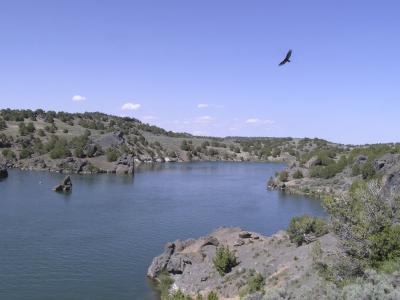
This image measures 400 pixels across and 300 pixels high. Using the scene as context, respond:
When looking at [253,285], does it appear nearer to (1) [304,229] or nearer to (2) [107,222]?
(1) [304,229]

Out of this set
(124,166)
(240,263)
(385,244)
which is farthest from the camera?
(124,166)

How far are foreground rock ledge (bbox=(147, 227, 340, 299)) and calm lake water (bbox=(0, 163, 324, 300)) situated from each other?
10.5 ft

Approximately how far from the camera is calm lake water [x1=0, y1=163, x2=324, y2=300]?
1768 inches

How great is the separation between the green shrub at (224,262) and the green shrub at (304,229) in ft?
19.3

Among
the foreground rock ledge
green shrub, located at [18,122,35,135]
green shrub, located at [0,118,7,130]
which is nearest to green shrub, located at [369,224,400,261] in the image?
the foreground rock ledge

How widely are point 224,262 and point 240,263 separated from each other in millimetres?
1956

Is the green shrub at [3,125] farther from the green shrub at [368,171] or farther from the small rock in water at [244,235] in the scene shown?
the small rock in water at [244,235]

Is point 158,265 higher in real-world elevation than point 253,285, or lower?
lower

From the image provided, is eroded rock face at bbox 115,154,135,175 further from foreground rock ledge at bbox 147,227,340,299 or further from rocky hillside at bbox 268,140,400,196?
foreground rock ledge at bbox 147,227,340,299

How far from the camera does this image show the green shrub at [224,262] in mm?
43375

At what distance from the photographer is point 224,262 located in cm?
4334

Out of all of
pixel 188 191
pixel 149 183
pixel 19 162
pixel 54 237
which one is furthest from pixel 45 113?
pixel 54 237

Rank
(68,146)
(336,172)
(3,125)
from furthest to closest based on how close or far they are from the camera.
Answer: (3,125)
(68,146)
(336,172)

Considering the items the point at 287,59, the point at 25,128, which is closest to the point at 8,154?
the point at 25,128
